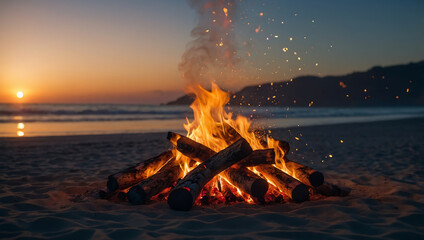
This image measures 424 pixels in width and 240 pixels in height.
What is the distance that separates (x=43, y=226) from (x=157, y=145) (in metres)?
7.92

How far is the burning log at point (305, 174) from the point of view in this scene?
14.8 ft

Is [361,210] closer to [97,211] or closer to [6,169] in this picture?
[97,211]

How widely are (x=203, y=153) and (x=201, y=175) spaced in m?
0.69

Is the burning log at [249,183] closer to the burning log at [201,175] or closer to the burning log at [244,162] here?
the burning log at [244,162]

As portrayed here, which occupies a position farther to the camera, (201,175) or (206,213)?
(201,175)

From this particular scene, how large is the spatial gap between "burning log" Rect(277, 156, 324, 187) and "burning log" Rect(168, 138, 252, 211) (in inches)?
36.9

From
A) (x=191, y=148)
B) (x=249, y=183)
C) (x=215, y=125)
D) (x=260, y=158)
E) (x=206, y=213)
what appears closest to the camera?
(x=206, y=213)

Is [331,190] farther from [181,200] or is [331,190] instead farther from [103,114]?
[103,114]

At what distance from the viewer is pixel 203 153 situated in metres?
4.88

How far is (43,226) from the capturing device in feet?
11.4

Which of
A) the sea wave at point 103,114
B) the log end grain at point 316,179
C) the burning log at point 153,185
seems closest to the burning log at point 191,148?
the burning log at point 153,185

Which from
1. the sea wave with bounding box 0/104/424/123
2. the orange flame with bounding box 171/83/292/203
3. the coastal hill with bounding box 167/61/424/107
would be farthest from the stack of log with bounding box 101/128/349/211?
the coastal hill with bounding box 167/61/424/107

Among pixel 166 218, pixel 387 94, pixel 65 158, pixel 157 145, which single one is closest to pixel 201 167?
pixel 166 218

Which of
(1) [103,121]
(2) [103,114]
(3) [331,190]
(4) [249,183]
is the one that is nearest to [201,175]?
(4) [249,183]
